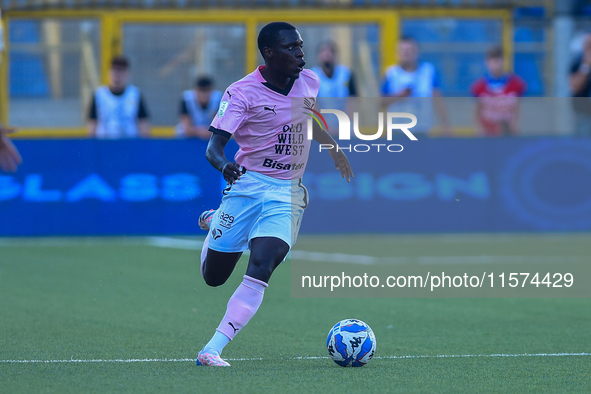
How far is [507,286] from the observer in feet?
31.8

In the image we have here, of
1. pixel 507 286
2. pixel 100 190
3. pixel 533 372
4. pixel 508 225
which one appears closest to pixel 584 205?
pixel 508 225

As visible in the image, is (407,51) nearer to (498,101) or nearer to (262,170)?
(498,101)

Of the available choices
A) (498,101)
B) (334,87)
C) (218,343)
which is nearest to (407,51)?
(334,87)

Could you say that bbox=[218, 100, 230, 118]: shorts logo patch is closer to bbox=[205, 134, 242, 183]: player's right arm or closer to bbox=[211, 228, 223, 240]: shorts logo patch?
bbox=[205, 134, 242, 183]: player's right arm

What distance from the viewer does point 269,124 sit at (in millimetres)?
5902

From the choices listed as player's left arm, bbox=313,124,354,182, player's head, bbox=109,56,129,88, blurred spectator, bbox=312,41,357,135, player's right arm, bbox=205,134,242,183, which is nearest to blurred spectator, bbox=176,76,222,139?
player's head, bbox=109,56,129,88

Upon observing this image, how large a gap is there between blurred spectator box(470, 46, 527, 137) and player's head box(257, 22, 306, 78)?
850cm

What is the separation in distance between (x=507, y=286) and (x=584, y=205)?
4.39 metres

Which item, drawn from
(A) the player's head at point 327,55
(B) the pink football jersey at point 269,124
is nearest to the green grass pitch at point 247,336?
(B) the pink football jersey at point 269,124

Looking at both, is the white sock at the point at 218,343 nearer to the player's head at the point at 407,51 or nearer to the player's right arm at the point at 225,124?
the player's right arm at the point at 225,124

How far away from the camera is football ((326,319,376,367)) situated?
5.64m

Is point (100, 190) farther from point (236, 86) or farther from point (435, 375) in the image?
point (435, 375)

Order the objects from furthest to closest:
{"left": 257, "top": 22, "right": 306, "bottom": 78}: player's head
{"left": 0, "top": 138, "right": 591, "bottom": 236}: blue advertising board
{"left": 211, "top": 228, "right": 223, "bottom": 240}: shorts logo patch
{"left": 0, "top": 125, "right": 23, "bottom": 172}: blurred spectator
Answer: {"left": 0, "top": 138, "right": 591, "bottom": 236}: blue advertising board
{"left": 0, "top": 125, "right": 23, "bottom": 172}: blurred spectator
{"left": 211, "top": 228, "right": 223, "bottom": 240}: shorts logo patch
{"left": 257, "top": 22, "right": 306, "bottom": 78}: player's head

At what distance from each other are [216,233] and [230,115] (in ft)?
2.40
